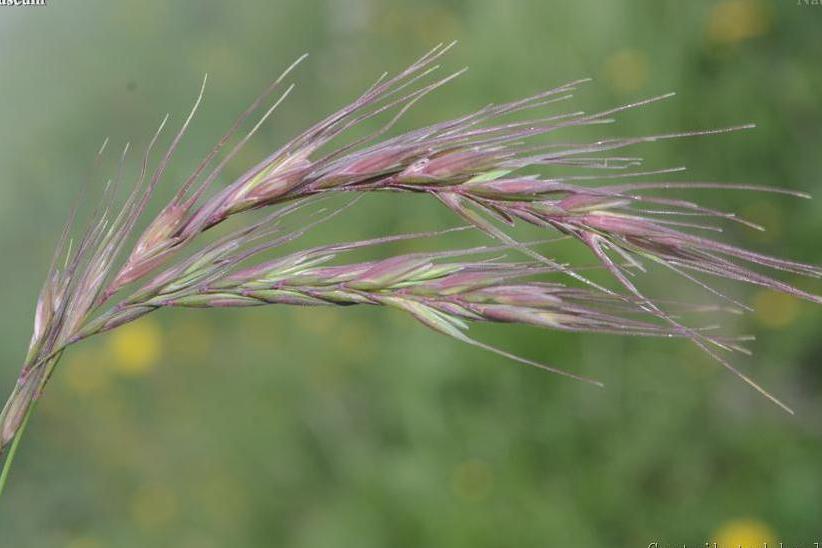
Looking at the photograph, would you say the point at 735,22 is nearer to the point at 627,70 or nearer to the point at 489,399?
the point at 627,70

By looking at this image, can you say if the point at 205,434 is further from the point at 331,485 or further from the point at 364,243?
the point at 364,243

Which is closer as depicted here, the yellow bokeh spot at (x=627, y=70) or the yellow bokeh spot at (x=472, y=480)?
the yellow bokeh spot at (x=472, y=480)

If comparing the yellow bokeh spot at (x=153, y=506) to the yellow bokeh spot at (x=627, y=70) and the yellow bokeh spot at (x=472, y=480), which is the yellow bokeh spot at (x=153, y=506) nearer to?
the yellow bokeh spot at (x=472, y=480)

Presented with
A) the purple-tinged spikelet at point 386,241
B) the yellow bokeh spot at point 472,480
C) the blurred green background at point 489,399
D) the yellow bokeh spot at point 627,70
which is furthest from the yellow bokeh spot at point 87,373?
Result: the purple-tinged spikelet at point 386,241

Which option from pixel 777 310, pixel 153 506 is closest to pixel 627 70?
pixel 777 310

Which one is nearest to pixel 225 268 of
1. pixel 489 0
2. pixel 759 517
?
pixel 759 517

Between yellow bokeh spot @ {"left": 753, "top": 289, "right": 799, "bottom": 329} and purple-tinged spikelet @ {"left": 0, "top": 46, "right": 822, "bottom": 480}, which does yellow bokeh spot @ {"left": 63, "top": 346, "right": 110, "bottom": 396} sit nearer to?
yellow bokeh spot @ {"left": 753, "top": 289, "right": 799, "bottom": 329}

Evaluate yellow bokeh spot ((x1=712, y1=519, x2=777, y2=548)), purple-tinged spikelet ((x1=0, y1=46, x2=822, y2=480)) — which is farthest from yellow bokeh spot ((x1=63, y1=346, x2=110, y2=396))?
purple-tinged spikelet ((x1=0, y1=46, x2=822, y2=480))
